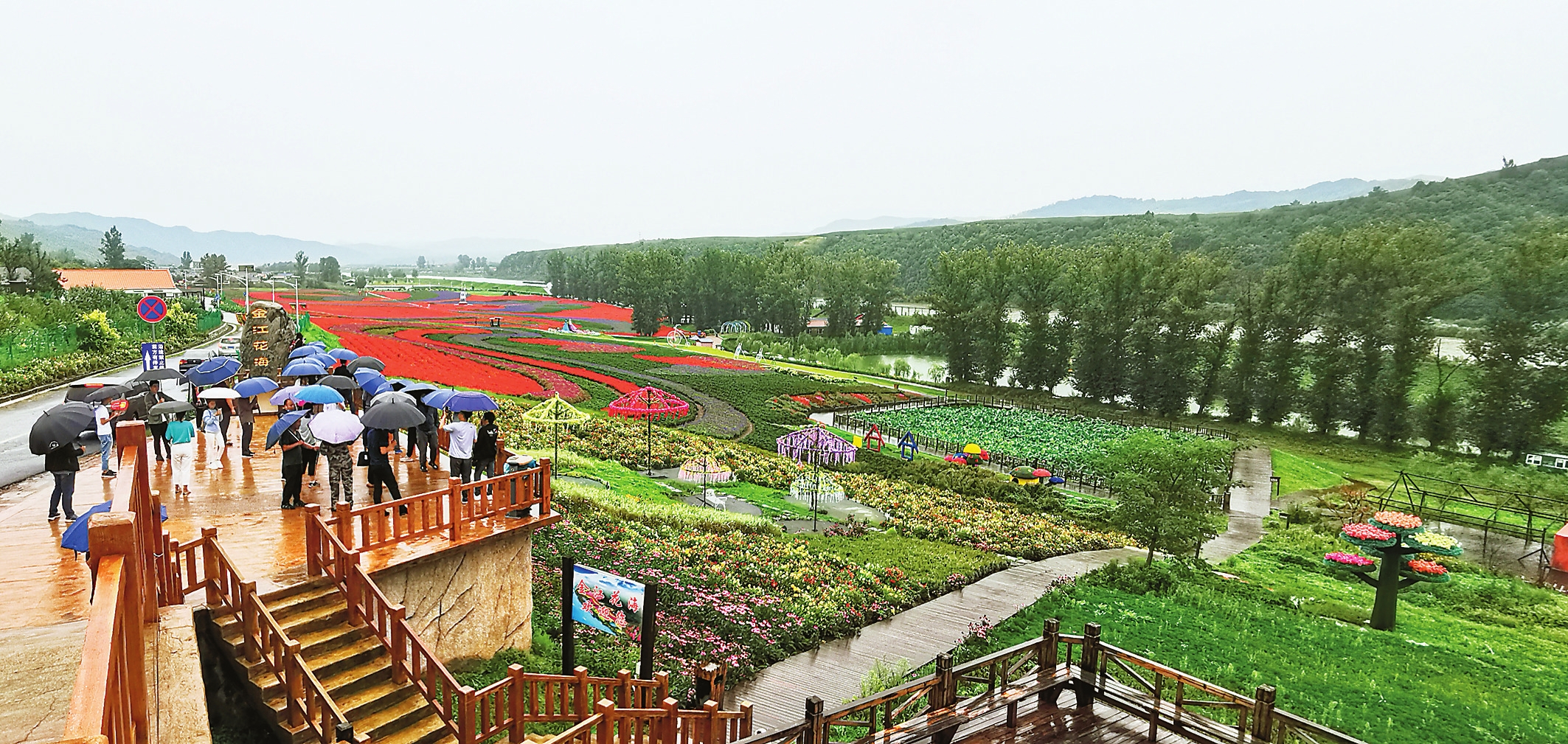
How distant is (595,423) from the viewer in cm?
2797

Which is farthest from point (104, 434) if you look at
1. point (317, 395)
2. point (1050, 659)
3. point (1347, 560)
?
point (1347, 560)

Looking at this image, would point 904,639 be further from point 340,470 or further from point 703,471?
point 703,471

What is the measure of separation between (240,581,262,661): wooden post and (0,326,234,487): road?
23.6 ft

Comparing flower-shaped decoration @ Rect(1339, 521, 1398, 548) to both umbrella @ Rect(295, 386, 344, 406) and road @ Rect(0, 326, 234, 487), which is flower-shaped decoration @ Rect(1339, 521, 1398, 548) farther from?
road @ Rect(0, 326, 234, 487)

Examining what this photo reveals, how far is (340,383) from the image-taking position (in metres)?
14.6

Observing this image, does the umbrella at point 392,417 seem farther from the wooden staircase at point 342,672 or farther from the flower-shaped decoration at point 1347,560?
the flower-shaped decoration at point 1347,560

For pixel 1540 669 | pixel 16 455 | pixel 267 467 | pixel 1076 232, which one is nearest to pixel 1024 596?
pixel 1540 669

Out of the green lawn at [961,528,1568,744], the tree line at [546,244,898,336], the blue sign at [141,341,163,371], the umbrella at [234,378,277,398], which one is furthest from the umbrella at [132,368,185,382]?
the tree line at [546,244,898,336]

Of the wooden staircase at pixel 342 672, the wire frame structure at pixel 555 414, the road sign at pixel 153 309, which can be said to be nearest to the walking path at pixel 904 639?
the wooden staircase at pixel 342 672

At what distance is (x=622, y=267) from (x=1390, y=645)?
280 ft

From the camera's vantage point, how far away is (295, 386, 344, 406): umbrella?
1142 cm

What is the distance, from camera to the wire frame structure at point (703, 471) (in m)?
22.7

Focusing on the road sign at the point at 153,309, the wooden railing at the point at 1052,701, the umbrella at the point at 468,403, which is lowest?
the wooden railing at the point at 1052,701

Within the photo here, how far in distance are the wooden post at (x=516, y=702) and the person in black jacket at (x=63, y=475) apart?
6592 millimetres
